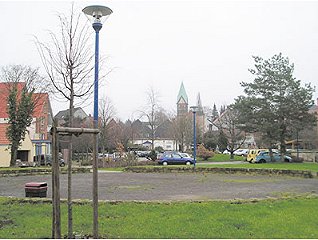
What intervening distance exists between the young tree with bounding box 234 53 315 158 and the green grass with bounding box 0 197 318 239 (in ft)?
105

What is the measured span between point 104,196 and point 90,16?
7423 millimetres

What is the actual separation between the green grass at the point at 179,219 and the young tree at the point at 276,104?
3204 cm

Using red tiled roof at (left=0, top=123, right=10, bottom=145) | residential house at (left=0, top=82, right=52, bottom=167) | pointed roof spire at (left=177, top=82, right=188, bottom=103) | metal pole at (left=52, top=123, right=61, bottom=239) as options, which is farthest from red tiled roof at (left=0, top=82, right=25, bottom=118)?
pointed roof spire at (left=177, top=82, right=188, bottom=103)

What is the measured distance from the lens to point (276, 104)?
42.6 meters

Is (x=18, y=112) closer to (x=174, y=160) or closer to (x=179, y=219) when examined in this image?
(x=174, y=160)

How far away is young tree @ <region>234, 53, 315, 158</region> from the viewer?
41.9m

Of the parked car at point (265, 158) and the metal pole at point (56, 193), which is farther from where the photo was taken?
the parked car at point (265, 158)

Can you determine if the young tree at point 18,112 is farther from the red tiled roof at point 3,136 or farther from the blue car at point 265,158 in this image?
the blue car at point 265,158

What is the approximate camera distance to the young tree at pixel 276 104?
41.9 meters

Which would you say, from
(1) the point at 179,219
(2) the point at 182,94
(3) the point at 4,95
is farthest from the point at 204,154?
(2) the point at 182,94

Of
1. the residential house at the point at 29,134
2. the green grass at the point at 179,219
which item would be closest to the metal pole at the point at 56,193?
the green grass at the point at 179,219

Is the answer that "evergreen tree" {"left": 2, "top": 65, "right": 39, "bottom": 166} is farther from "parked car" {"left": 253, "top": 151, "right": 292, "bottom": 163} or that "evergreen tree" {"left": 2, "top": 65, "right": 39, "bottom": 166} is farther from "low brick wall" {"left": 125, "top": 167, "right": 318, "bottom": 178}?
"parked car" {"left": 253, "top": 151, "right": 292, "bottom": 163}

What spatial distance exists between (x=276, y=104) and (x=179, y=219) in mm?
36382

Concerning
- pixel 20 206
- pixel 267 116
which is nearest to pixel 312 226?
pixel 20 206
